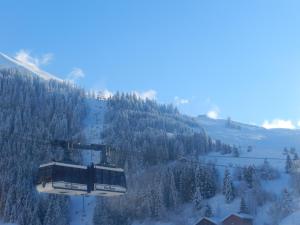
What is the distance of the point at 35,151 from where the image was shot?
157750 millimetres

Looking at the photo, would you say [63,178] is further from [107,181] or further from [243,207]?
[243,207]

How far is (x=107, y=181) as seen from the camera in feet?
110

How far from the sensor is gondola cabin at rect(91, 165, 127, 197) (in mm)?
33344

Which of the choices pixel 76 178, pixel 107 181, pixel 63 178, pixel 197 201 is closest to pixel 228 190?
pixel 197 201

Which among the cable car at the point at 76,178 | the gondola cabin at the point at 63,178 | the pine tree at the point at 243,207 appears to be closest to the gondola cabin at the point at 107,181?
the cable car at the point at 76,178

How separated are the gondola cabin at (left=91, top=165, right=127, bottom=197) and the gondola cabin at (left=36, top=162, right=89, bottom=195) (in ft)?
2.16

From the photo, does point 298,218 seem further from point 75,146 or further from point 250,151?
point 250,151

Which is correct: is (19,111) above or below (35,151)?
above

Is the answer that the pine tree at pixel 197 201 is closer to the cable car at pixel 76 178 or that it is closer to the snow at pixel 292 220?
the snow at pixel 292 220

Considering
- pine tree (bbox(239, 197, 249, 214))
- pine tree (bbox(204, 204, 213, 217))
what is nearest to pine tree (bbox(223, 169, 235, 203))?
pine tree (bbox(204, 204, 213, 217))

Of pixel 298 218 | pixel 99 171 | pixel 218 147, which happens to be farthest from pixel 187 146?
pixel 99 171

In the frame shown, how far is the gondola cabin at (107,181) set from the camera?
109 ft

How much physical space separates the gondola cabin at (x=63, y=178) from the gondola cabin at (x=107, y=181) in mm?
659

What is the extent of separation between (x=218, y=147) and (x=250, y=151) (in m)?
11.1
